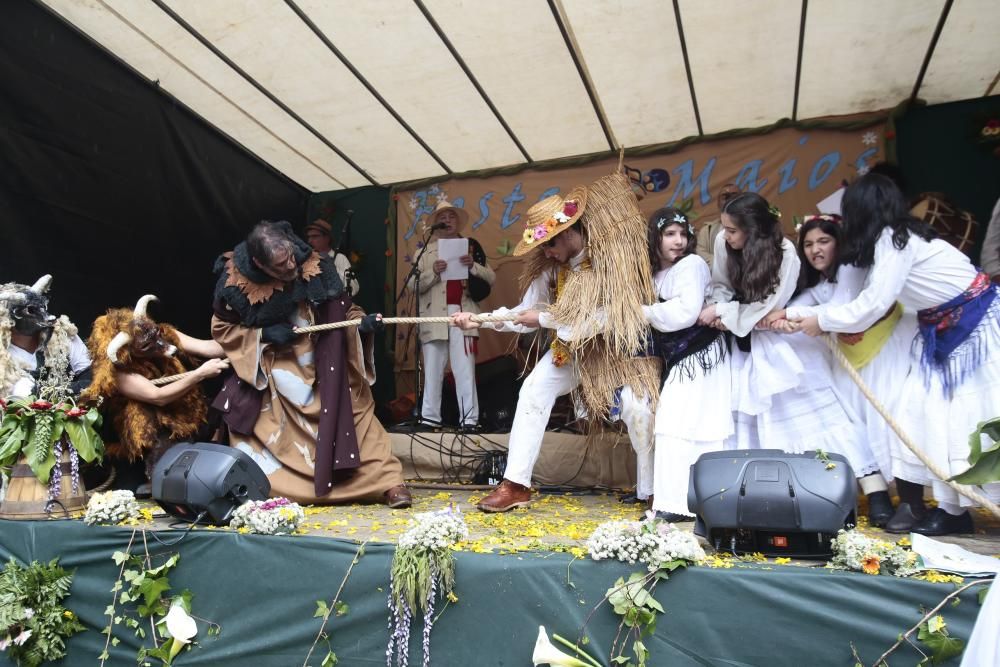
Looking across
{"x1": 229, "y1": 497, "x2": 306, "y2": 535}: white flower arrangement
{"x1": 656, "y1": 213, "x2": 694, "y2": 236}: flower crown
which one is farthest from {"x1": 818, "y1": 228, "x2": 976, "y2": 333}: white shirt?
{"x1": 229, "y1": 497, "x2": 306, "y2": 535}: white flower arrangement

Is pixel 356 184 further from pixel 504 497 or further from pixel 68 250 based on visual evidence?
pixel 504 497

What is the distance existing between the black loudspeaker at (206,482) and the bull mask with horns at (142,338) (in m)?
1.02

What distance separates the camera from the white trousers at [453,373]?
5922mm

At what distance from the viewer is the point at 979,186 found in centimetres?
523

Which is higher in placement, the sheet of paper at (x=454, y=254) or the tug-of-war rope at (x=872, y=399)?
the sheet of paper at (x=454, y=254)

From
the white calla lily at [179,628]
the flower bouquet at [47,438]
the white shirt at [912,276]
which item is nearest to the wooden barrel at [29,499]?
the flower bouquet at [47,438]

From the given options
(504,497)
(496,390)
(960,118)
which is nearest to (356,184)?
(496,390)

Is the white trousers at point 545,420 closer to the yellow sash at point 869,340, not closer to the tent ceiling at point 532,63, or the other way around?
the yellow sash at point 869,340

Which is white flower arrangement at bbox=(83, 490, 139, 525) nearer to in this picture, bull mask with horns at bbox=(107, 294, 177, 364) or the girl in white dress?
bull mask with horns at bbox=(107, 294, 177, 364)

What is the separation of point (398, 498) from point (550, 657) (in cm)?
Answer: 173

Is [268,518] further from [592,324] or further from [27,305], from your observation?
[27,305]

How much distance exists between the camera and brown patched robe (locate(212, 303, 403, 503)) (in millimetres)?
3963

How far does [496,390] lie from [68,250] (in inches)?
132

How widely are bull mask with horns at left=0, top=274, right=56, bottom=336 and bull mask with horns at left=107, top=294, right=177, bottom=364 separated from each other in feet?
1.29
